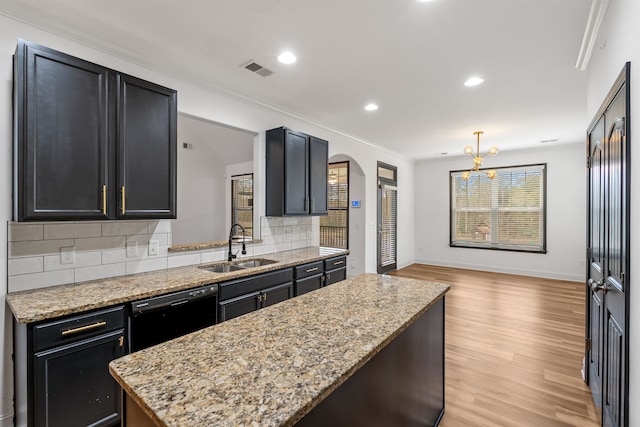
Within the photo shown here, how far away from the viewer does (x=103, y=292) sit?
200cm

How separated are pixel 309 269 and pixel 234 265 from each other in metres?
0.81

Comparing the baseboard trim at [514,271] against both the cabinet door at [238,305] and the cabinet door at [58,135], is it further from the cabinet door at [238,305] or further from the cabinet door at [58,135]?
the cabinet door at [58,135]

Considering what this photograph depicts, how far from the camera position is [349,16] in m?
2.05

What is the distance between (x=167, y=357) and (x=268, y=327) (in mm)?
416

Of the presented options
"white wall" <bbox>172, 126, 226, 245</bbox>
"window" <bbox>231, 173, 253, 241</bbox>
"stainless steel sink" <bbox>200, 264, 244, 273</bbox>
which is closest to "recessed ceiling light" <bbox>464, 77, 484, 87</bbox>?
"stainless steel sink" <bbox>200, 264, 244, 273</bbox>

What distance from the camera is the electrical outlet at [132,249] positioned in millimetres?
2533

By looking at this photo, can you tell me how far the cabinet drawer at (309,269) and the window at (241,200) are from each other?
2.86 m

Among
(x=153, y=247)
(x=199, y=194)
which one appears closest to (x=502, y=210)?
(x=199, y=194)

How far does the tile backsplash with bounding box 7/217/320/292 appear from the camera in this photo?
2.03 m

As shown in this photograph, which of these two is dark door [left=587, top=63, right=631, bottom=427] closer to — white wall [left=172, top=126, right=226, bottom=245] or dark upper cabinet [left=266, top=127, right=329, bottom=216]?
dark upper cabinet [left=266, top=127, right=329, bottom=216]

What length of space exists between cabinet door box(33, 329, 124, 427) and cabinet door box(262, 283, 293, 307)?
118 cm

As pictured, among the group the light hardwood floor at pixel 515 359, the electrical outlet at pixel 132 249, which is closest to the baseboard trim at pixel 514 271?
the light hardwood floor at pixel 515 359

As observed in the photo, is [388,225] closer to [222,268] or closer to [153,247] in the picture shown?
[222,268]

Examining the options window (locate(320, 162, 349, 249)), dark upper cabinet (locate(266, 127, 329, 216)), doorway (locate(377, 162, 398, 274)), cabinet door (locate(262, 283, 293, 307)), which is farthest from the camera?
doorway (locate(377, 162, 398, 274))
